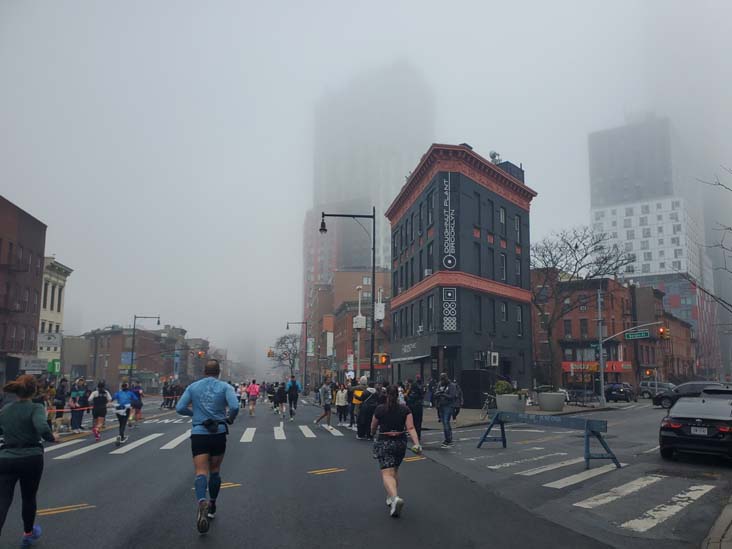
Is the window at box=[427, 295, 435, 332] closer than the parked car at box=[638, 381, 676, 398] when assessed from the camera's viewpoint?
Yes

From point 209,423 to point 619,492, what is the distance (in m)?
7.00

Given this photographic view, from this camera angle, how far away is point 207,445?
740cm

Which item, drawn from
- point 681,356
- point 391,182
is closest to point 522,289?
point 681,356

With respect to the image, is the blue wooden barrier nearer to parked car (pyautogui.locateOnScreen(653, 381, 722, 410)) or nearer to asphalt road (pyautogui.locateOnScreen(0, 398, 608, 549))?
asphalt road (pyautogui.locateOnScreen(0, 398, 608, 549))

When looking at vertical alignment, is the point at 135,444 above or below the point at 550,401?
below

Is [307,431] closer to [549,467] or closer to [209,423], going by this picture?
[549,467]

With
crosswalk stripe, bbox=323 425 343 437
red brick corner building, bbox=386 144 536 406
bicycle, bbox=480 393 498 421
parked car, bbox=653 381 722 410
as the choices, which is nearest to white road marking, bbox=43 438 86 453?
crosswalk stripe, bbox=323 425 343 437

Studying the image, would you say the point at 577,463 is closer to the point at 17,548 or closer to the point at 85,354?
the point at 17,548

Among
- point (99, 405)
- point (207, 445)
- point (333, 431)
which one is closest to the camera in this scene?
point (207, 445)

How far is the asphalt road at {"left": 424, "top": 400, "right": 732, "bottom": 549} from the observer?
7652mm

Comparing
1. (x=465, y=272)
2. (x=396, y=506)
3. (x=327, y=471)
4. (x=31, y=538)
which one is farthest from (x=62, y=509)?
(x=465, y=272)

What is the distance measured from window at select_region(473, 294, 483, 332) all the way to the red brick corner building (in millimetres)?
74

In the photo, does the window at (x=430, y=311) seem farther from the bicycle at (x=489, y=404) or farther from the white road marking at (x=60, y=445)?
the white road marking at (x=60, y=445)

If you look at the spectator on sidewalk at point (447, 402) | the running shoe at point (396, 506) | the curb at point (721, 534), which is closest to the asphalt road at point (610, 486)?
the curb at point (721, 534)
